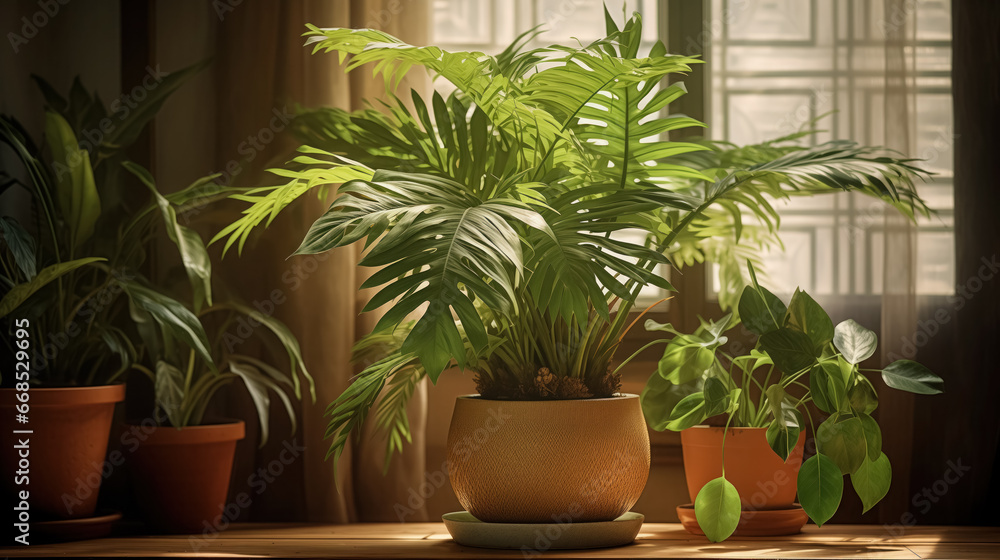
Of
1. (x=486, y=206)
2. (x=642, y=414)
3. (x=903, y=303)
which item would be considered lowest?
(x=642, y=414)

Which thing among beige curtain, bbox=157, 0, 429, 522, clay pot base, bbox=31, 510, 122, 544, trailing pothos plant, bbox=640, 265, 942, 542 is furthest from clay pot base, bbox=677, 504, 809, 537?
clay pot base, bbox=31, 510, 122, 544

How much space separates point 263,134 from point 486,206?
0.78 metres

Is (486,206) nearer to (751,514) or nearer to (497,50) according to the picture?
(751,514)

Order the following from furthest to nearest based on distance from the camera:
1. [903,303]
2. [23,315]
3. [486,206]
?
[903,303], [23,315], [486,206]

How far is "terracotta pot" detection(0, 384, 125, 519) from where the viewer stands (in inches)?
53.4

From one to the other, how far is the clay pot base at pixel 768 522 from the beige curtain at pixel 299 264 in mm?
618

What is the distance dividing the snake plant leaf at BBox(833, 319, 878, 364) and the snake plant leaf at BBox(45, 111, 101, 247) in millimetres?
1284

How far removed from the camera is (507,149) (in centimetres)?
→ 138

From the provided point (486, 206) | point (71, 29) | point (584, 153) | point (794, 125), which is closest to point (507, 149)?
point (584, 153)

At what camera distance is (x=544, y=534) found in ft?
4.04

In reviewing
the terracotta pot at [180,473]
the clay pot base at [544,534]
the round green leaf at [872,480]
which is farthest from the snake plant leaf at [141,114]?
the round green leaf at [872,480]

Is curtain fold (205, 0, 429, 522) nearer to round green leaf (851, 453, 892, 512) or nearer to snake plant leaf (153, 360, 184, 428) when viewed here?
snake plant leaf (153, 360, 184, 428)

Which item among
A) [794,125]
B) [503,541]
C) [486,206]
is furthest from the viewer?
[794,125]

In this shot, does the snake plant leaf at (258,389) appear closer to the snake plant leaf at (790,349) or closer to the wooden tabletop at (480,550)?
the wooden tabletop at (480,550)
